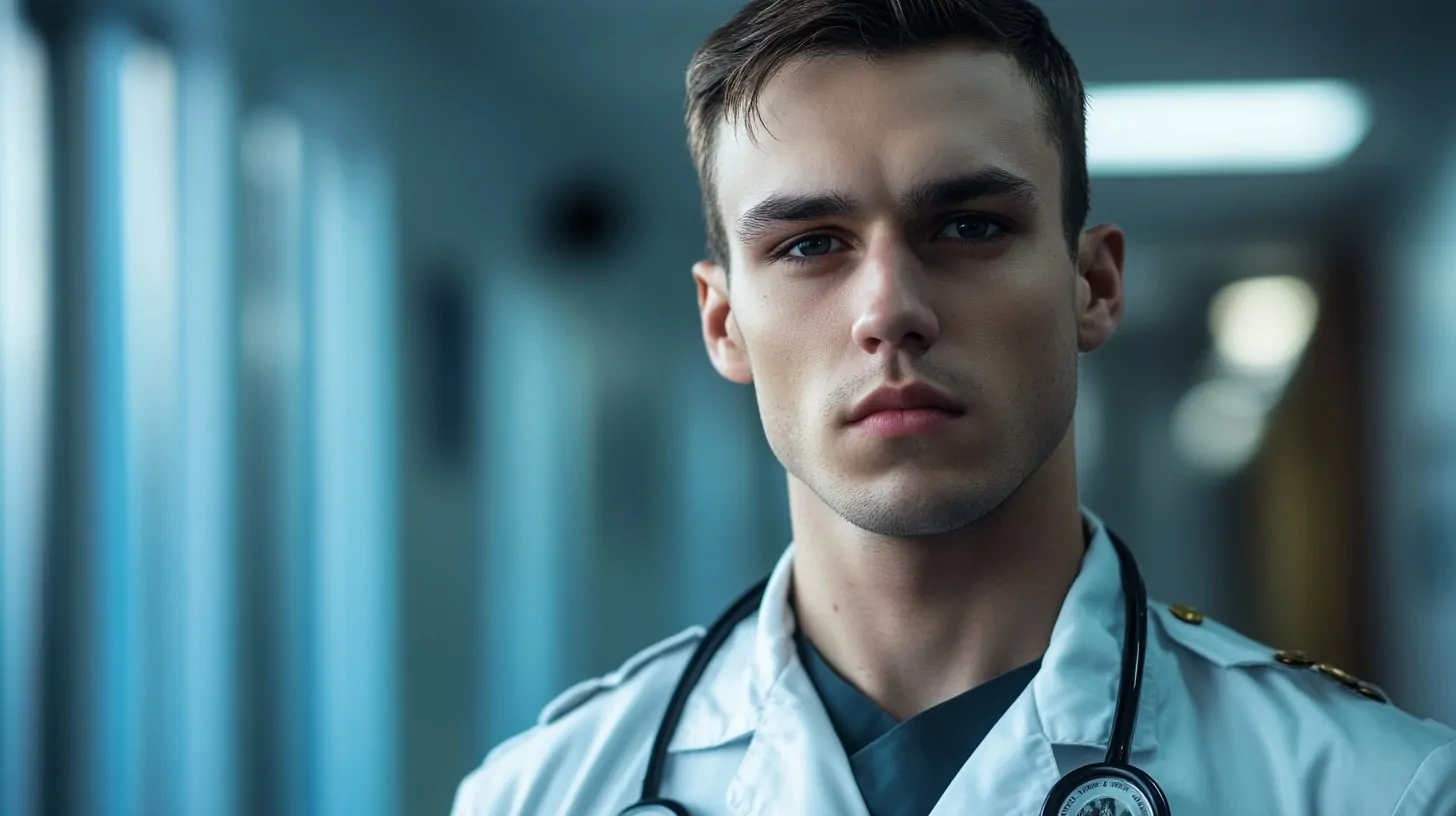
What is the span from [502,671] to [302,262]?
176 centimetres

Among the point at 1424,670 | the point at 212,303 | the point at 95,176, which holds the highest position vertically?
the point at 95,176

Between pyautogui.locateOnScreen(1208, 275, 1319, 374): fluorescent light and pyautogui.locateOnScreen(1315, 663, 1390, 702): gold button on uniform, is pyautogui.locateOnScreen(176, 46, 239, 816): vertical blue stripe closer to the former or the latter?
pyautogui.locateOnScreen(1315, 663, 1390, 702): gold button on uniform

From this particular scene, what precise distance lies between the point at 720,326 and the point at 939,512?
387mm

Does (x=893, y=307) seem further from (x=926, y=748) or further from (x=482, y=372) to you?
(x=482, y=372)

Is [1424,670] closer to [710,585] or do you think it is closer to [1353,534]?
[1353,534]

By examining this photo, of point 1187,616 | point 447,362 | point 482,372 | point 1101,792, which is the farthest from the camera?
point 482,372

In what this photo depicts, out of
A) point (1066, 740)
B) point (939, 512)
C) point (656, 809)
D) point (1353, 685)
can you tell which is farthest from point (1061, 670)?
point (656, 809)

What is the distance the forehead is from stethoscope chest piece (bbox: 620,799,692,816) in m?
0.58

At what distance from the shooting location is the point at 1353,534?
514 centimetres

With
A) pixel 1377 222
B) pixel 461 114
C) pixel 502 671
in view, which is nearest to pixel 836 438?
pixel 461 114

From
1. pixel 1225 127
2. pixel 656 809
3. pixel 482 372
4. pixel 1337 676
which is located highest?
pixel 1225 127

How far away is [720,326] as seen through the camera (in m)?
1.41

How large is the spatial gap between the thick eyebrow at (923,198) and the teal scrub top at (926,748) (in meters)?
0.45

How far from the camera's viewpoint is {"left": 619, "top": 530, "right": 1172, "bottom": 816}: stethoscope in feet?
3.41
